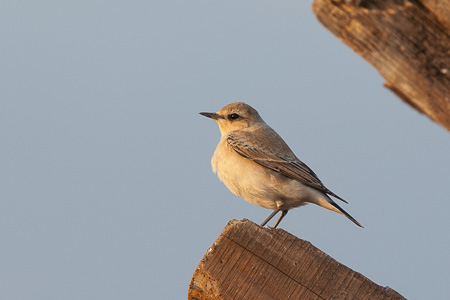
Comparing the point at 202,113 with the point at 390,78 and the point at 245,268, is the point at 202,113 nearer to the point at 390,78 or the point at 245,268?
the point at 245,268

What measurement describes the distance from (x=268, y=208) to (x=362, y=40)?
250 inches

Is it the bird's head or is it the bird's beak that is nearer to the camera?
the bird's head

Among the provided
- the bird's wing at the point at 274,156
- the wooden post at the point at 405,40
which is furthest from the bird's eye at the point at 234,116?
the wooden post at the point at 405,40

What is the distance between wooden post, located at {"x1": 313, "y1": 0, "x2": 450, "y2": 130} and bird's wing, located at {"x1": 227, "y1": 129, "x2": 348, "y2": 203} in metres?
5.86

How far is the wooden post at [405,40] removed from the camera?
3.07 m

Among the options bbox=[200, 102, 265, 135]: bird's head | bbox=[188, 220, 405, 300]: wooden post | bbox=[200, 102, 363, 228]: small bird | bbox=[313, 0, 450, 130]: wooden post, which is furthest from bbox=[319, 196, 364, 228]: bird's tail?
bbox=[313, 0, 450, 130]: wooden post

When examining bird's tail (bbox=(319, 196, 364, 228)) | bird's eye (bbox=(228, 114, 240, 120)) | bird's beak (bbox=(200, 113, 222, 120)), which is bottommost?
bird's tail (bbox=(319, 196, 364, 228))

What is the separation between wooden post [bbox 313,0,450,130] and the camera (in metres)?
3.07

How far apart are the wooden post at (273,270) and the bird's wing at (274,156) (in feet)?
14.2

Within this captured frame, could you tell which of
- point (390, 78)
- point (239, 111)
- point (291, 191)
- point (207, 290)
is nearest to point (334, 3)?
point (390, 78)

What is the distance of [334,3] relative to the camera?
310 centimetres

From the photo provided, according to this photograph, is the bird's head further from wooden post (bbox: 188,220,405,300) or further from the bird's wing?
wooden post (bbox: 188,220,405,300)

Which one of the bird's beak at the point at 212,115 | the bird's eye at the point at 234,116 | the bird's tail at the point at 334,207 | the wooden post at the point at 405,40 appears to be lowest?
the wooden post at the point at 405,40

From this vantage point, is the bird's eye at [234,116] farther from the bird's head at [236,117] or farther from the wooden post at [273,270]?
the wooden post at [273,270]
